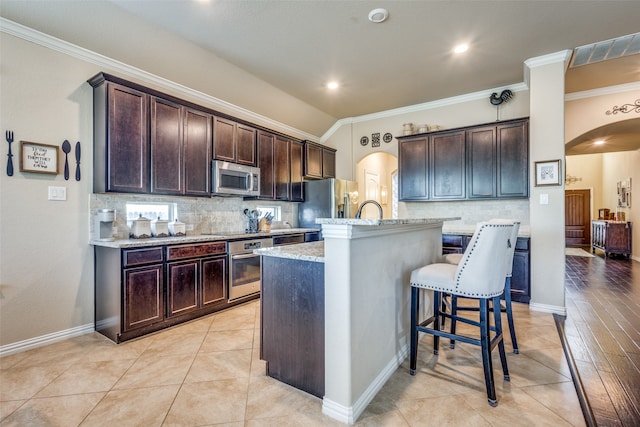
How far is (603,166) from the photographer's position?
31.1 feet

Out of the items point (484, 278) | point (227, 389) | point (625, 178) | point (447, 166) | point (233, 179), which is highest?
point (625, 178)

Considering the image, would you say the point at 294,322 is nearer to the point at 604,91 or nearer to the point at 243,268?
the point at 243,268

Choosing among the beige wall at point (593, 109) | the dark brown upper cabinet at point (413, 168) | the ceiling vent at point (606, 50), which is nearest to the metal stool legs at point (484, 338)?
the dark brown upper cabinet at point (413, 168)

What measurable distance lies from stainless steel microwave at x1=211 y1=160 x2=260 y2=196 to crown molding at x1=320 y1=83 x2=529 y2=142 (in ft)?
7.79

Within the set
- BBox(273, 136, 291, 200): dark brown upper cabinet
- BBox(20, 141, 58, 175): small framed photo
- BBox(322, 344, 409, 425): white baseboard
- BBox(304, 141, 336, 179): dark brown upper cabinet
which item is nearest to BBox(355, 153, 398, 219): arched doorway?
BBox(304, 141, 336, 179): dark brown upper cabinet

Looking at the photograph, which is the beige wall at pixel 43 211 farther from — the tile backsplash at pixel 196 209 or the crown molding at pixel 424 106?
the crown molding at pixel 424 106

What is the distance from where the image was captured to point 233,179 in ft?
12.7

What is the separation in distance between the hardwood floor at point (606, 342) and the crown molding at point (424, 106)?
2905 mm

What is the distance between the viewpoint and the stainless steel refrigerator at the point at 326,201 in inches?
192

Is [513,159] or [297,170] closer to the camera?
[513,159]

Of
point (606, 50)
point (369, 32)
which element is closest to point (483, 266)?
point (369, 32)

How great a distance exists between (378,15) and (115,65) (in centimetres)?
262

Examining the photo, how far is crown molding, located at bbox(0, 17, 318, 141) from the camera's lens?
245 cm

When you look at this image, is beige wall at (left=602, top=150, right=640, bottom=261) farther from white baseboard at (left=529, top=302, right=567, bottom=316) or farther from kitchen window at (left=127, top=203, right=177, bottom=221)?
kitchen window at (left=127, top=203, right=177, bottom=221)
